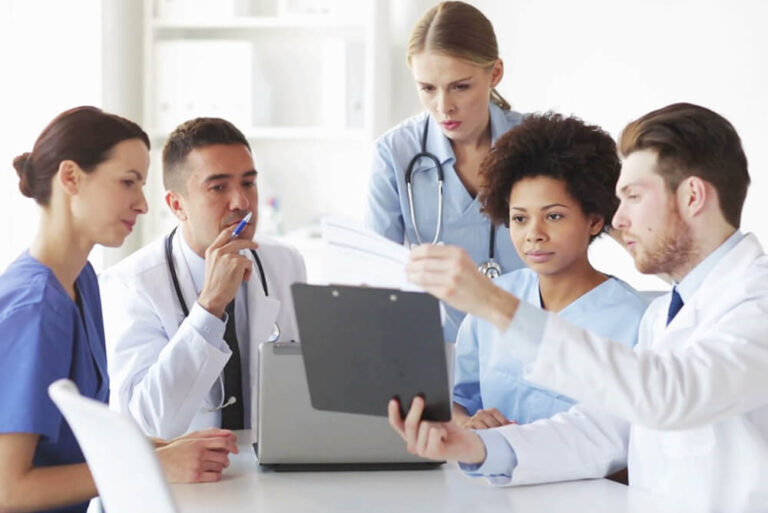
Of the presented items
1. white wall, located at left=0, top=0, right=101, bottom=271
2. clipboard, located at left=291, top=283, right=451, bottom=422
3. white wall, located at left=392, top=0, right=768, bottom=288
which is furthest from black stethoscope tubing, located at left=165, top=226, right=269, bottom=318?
white wall, located at left=392, top=0, right=768, bottom=288

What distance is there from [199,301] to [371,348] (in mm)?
794

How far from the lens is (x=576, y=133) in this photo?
2072 mm

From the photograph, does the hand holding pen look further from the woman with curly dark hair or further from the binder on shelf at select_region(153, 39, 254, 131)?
the binder on shelf at select_region(153, 39, 254, 131)

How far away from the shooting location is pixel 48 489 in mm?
1550

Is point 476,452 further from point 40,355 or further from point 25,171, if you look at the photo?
point 25,171

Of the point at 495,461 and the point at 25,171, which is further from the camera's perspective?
the point at 25,171

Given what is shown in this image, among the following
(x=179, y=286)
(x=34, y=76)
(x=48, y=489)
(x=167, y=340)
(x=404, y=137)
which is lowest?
(x=48, y=489)

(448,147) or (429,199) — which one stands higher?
(448,147)

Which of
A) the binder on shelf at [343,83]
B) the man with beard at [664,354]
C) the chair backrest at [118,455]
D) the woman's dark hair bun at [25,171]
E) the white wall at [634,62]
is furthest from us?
the binder on shelf at [343,83]

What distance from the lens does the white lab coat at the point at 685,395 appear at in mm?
1298

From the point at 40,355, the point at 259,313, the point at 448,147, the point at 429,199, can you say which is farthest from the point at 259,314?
the point at 40,355

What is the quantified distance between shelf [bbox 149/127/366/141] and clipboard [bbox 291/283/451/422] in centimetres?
267

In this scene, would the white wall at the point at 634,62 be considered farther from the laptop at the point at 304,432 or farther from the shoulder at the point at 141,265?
the laptop at the point at 304,432

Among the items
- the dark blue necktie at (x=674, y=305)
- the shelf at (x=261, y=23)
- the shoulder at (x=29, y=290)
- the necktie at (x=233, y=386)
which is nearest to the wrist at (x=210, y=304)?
the necktie at (x=233, y=386)
